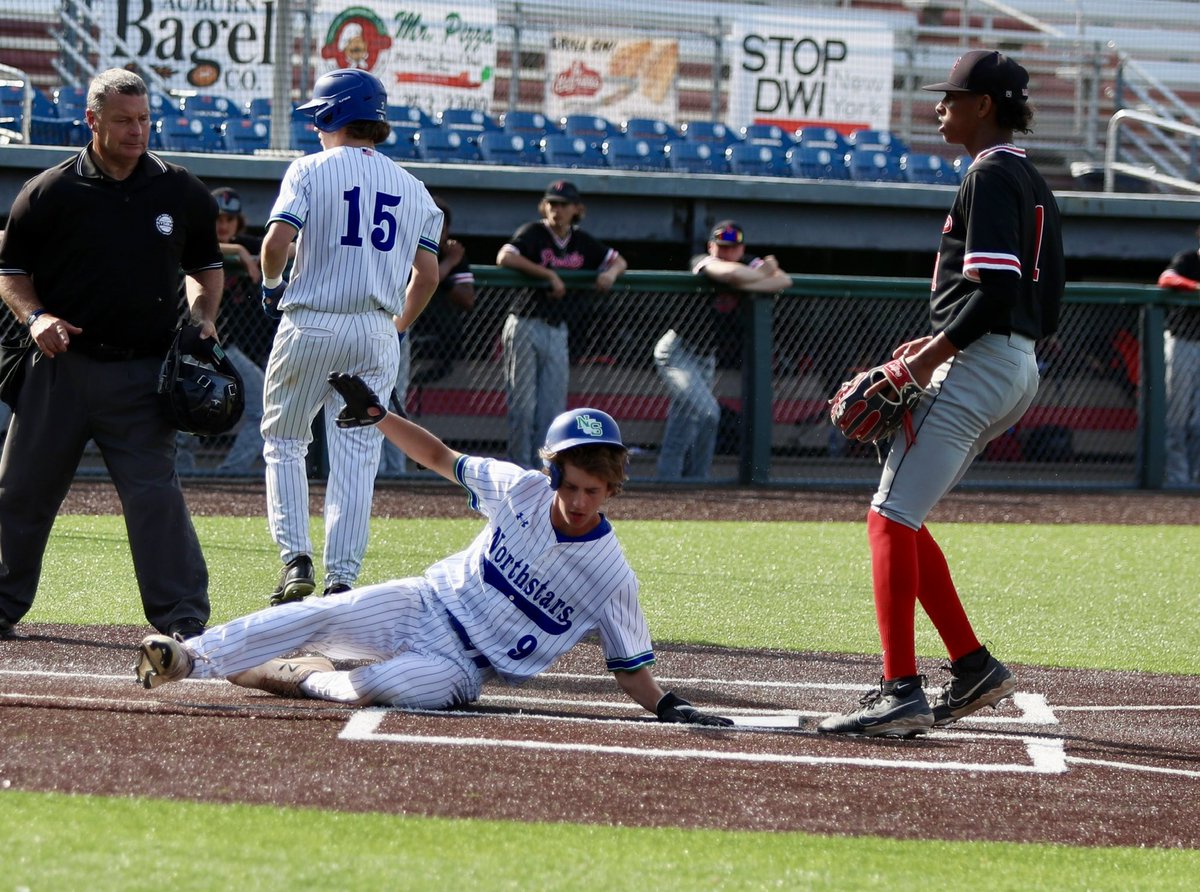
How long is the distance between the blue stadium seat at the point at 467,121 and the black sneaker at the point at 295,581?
393 inches

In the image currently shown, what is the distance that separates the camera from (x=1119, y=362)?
13312mm

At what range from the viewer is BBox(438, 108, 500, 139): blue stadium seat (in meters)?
15.3

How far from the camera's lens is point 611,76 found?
16.2m

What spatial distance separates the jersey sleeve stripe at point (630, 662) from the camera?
442cm

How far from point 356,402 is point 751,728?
1438 millimetres

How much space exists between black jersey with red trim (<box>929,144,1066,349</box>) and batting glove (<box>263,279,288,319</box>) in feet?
8.47

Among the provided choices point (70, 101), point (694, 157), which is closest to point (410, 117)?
point (694, 157)

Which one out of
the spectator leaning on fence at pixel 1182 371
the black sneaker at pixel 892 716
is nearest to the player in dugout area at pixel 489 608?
the black sneaker at pixel 892 716

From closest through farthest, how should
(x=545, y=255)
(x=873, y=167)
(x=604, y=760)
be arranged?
(x=604, y=760) → (x=545, y=255) → (x=873, y=167)

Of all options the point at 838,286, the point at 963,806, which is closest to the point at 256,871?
the point at 963,806

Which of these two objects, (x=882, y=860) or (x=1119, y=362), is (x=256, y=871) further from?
(x=1119, y=362)

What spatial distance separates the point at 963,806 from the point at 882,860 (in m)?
0.58

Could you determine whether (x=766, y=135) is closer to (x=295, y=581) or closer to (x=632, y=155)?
(x=632, y=155)

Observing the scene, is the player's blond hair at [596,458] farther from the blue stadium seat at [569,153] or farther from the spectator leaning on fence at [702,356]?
the blue stadium seat at [569,153]
